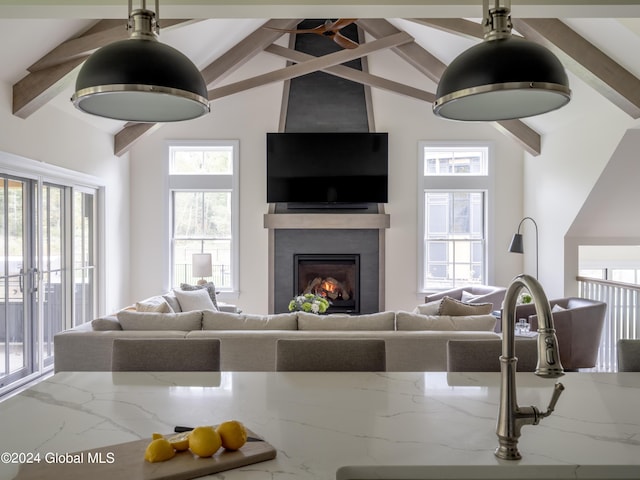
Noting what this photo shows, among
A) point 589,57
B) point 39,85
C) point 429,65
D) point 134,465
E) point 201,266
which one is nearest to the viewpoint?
point 134,465

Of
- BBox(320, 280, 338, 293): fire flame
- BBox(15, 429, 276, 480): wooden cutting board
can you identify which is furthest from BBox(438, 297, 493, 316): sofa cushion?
BBox(320, 280, 338, 293): fire flame

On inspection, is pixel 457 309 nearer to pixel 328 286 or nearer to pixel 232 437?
pixel 232 437

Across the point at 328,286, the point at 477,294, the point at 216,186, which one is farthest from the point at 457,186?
the point at 216,186

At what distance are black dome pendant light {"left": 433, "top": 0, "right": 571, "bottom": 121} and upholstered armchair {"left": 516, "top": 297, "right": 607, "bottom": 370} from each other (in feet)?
13.1

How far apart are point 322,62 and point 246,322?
396 cm

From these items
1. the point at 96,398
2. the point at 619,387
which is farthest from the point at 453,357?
the point at 96,398

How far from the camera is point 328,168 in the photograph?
7.75 m

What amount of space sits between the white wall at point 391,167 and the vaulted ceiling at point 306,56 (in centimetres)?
55

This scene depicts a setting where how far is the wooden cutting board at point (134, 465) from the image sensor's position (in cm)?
123

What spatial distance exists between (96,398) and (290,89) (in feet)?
22.1

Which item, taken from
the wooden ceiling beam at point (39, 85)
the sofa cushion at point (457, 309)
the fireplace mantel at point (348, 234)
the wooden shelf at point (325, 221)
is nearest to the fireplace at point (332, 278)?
the fireplace mantel at point (348, 234)

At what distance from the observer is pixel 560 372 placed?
110cm

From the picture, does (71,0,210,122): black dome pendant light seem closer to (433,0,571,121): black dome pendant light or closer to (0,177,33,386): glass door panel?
(433,0,571,121): black dome pendant light

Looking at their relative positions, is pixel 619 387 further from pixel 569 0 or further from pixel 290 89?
pixel 290 89
